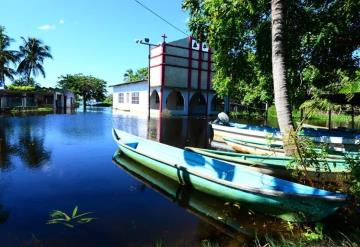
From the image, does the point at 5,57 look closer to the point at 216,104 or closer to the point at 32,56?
the point at 32,56

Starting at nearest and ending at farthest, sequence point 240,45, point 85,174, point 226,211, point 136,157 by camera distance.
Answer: point 226,211 < point 85,174 < point 136,157 < point 240,45

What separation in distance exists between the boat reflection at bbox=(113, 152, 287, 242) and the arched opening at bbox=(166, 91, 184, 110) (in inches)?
1291

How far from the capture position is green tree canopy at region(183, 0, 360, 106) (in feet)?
36.4

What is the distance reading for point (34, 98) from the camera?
4656cm

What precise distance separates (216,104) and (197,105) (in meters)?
2.95

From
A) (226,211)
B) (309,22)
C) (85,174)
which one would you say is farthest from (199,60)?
(226,211)

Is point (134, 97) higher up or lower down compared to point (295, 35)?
lower down

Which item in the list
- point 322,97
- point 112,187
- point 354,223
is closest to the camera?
point 354,223

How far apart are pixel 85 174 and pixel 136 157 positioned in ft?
5.67

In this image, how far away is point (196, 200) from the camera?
780 cm

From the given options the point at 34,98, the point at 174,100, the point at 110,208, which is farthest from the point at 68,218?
the point at 34,98

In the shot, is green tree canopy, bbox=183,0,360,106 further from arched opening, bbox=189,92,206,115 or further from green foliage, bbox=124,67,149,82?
green foliage, bbox=124,67,149,82

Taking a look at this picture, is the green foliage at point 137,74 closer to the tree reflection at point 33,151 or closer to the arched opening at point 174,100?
the arched opening at point 174,100

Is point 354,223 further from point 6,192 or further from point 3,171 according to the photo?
point 3,171
